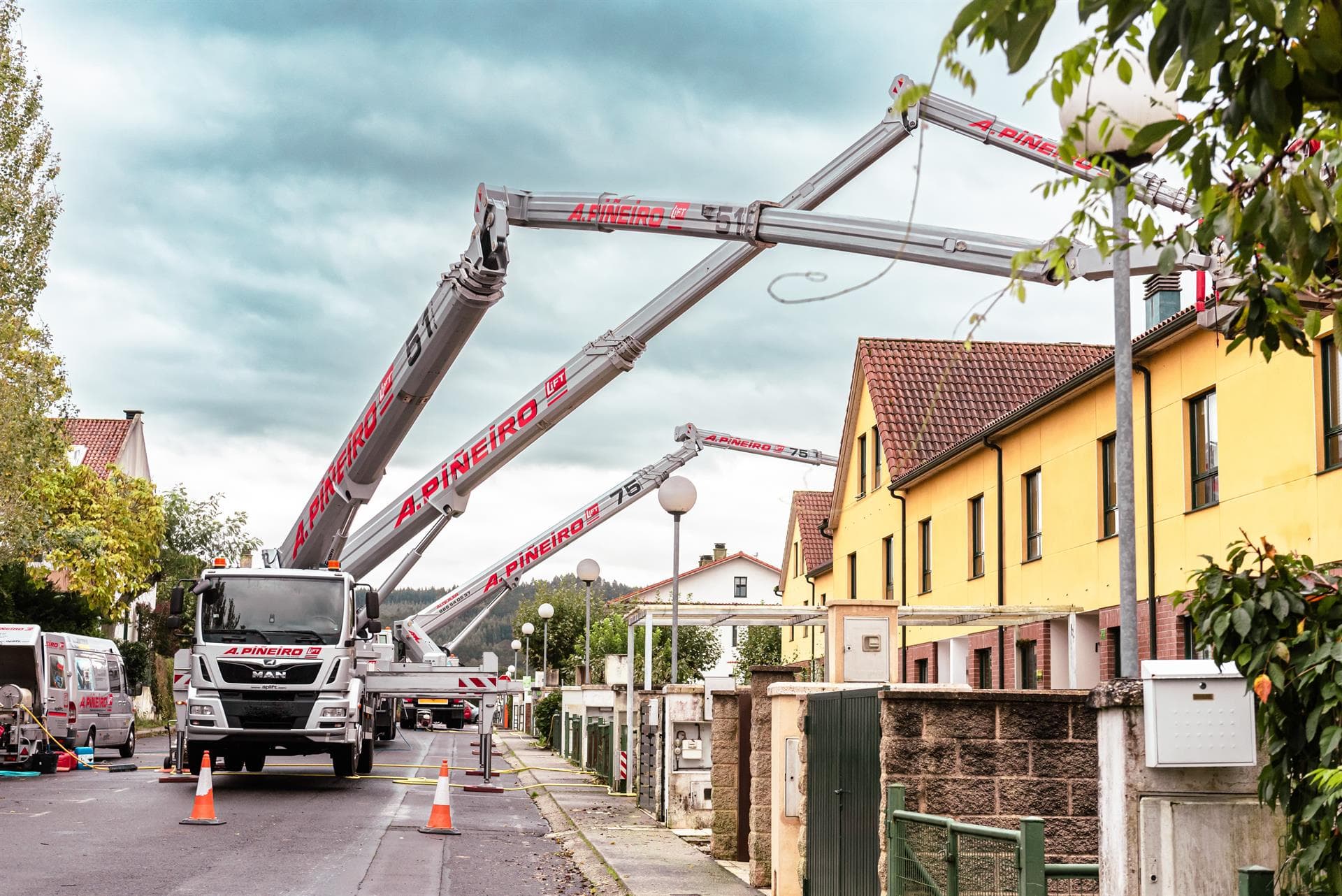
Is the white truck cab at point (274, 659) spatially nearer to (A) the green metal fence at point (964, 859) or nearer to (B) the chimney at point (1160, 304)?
(B) the chimney at point (1160, 304)

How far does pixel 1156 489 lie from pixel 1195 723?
15.1 meters

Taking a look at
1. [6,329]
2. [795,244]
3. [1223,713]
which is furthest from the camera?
[6,329]

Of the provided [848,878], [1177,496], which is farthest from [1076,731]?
[1177,496]

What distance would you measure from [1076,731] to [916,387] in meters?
25.3

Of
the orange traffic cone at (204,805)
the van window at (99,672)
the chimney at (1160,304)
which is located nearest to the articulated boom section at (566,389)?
the orange traffic cone at (204,805)

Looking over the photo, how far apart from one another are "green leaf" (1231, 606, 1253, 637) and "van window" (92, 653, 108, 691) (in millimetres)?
28611

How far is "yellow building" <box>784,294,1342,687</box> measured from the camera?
1617cm

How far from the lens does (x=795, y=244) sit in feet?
49.0

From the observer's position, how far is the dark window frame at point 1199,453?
18.1 meters

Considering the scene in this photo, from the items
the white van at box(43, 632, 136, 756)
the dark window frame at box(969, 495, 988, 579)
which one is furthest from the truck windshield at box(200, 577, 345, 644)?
the dark window frame at box(969, 495, 988, 579)

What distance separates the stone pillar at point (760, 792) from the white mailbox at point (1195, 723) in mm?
6958

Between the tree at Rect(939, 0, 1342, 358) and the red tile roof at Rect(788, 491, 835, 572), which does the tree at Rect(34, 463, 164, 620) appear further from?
the tree at Rect(939, 0, 1342, 358)

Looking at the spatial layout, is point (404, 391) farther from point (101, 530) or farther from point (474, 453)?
point (101, 530)

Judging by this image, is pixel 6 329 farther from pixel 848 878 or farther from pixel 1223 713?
pixel 1223 713
